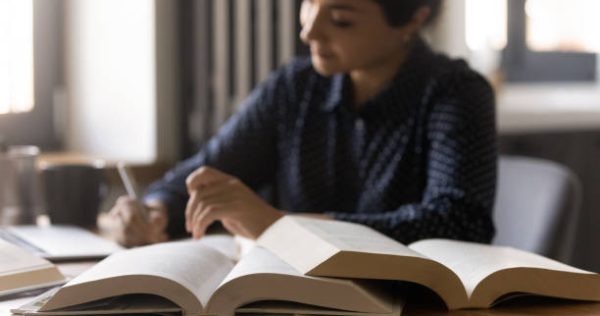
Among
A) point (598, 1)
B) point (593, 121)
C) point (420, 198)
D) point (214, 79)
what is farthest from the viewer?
point (598, 1)

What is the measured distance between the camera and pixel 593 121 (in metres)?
3.12

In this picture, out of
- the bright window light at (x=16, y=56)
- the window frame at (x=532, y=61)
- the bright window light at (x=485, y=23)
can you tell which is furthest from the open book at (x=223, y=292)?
the window frame at (x=532, y=61)

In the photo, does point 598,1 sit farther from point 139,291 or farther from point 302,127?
point 139,291

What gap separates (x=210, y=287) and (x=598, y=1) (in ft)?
9.42

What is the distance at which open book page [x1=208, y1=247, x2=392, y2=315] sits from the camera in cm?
101

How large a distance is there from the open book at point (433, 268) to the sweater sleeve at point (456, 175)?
0.30m

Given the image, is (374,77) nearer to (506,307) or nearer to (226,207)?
(226,207)

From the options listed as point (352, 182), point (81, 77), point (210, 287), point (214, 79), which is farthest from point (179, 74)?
point (210, 287)

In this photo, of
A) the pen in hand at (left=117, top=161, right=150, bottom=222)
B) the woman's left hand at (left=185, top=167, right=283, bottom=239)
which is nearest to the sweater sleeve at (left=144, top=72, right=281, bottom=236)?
the pen in hand at (left=117, top=161, right=150, bottom=222)

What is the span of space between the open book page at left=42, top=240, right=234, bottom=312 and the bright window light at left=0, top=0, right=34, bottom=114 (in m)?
1.37

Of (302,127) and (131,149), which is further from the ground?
(302,127)

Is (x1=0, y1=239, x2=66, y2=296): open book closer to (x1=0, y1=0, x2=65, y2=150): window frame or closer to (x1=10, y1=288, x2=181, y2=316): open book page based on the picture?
(x1=10, y1=288, x2=181, y2=316): open book page

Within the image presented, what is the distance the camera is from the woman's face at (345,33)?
170 cm

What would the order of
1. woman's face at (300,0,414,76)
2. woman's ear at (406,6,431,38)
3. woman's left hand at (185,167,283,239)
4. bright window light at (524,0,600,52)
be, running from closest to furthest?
woman's left hand at (185,167,283,239) → woman's face at (300,0,414,76) → woman's ear at (406,6,431,38) → bright window light at (524,0,600,52)
